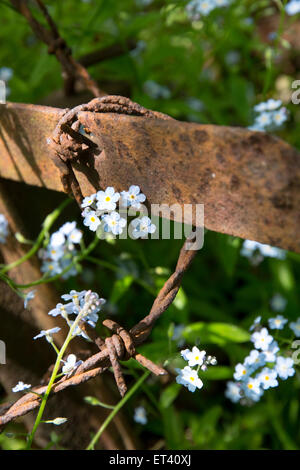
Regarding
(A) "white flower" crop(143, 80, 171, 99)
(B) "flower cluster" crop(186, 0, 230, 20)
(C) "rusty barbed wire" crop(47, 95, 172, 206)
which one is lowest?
(C) "rusty barbed wire" crop(47, 95, 172, 206)

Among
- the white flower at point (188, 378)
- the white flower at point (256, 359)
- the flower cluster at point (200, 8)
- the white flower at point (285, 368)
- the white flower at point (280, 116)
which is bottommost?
the white flower at point (188, 378)

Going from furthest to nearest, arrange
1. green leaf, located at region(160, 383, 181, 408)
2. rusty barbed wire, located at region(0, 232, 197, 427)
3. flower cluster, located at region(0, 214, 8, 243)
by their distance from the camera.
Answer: green leaf, located at region(160, 383, 181, 408), flower cluster, located at region(0, 214, 8, 243), rusty barbed wire, located at region(0, 232, 197, 427)

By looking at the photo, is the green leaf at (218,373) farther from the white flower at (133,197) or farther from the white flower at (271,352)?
the white flower at (133,197)

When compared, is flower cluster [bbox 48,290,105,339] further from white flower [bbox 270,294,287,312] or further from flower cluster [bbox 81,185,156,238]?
white flower [bbox 270,294,287,312]

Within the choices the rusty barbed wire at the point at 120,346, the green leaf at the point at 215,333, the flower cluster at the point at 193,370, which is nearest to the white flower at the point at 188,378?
the flower cluster at the point at 193,370

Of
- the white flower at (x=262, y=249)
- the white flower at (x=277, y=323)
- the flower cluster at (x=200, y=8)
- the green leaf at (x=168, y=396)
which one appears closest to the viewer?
the white flower at (x=277, y=323)

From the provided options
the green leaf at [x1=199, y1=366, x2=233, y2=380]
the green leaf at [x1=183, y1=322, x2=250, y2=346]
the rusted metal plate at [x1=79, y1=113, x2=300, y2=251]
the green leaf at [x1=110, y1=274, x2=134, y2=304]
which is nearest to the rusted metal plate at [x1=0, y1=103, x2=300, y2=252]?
the rusted metal plate at [x1=79, y1=113, x2=300, y2=251]

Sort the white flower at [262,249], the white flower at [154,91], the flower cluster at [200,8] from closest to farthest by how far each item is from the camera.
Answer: the white flower at [262,249] < the flower cluster at [200,8] < the white flower at [154,91]

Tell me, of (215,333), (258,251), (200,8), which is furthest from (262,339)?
(200,8)
